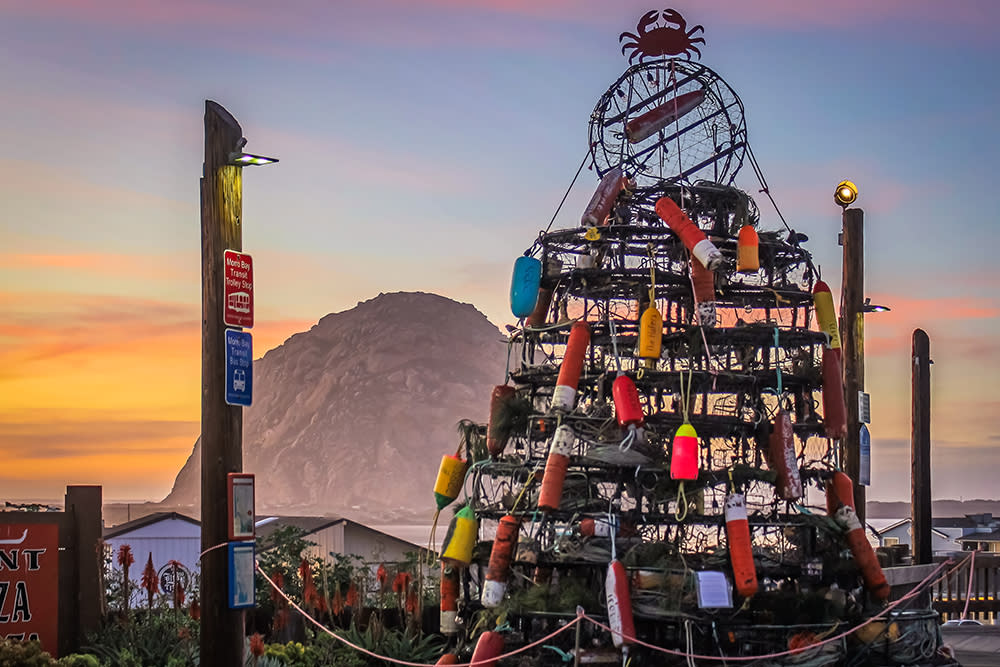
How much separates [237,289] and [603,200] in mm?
7930

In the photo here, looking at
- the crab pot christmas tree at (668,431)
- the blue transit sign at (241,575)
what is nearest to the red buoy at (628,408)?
the crab pot christmas tree at (668,431)

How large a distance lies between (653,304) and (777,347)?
1897 mm

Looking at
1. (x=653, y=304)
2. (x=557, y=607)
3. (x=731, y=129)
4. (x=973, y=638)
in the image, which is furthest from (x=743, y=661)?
(x=973, y=638)

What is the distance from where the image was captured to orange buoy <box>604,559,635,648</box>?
59.6 feet

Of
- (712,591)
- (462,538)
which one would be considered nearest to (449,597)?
(462,538)

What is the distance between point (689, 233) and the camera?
20.3 metres

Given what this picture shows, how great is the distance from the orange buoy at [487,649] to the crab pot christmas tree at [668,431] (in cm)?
33

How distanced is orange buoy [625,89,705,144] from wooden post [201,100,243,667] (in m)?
9.11

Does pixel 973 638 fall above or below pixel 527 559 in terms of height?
below

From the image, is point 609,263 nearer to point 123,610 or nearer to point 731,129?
point 731,129

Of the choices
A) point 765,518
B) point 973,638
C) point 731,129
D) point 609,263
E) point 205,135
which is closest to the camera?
point 205,135

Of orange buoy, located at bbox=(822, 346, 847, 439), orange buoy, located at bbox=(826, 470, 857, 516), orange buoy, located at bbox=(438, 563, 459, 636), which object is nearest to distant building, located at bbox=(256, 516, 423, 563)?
orange buoy, located at bbox=(438, 563, 459, 636)

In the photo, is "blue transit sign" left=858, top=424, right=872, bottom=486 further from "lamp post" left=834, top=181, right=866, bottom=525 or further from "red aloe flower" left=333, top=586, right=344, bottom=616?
"red aloe flower" left=333, top=586, right=344, bottom=616

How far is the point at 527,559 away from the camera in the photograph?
19141 millimetres
